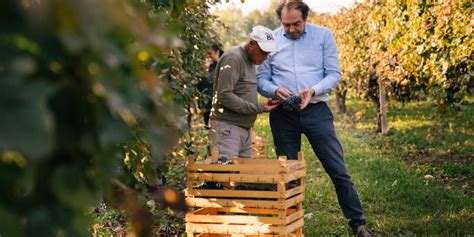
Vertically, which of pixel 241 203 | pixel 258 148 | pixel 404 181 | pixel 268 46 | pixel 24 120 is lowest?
pixel 24 120

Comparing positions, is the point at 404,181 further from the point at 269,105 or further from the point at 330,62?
the point at 269,105

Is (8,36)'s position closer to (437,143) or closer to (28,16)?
(28,16)

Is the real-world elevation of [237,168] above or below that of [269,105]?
below

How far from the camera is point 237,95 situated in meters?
4.65

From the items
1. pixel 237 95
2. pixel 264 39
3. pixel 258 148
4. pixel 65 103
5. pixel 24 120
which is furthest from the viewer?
pixel 258 148

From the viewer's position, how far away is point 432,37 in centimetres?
718

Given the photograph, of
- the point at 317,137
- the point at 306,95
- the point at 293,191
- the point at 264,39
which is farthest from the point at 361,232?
the point at 264,39

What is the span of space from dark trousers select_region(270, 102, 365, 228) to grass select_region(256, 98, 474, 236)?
41 centimetres

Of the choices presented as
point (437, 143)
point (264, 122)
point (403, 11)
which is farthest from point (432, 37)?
point (264, 122)

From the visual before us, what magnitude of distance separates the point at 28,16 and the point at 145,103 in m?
0.27

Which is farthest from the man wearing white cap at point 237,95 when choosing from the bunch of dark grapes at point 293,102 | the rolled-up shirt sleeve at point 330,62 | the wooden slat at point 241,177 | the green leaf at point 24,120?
the green leaf at point 24,120

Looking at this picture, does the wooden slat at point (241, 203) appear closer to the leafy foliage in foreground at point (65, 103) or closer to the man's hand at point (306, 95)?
the man's hand at point (306, 95)

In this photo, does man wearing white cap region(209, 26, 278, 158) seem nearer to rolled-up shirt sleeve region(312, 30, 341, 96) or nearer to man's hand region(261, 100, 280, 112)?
man's hand region(261, 100, 280, 112)

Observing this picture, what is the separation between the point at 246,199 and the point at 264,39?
1.11 m
